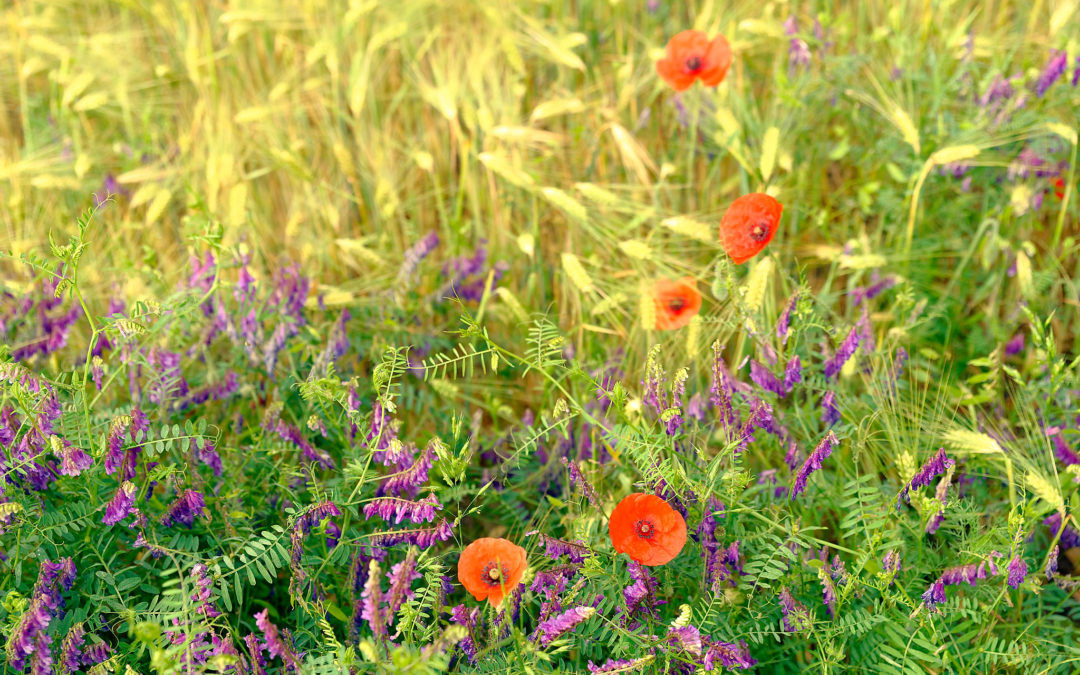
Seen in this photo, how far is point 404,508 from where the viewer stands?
112 cm

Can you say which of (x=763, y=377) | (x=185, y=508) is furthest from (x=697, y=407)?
(x=185, y=508)

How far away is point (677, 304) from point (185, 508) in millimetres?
845

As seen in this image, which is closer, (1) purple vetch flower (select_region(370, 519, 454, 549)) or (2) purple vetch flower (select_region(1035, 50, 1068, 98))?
(1) purple vetch flower (select_region(370, 519, 454, 549))

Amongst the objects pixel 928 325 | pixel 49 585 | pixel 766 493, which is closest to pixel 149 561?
pixel 49 585

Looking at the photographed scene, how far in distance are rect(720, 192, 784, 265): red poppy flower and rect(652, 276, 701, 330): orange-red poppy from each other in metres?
0.21

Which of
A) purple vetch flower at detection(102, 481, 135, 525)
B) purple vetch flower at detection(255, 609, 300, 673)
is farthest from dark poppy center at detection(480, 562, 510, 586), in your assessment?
purple vetch flower at detection(102, 481, 135, 525)

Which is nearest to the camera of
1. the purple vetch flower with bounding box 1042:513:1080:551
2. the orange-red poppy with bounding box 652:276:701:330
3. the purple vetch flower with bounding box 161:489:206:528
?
the purple vetch flower with bounding box 161:489:206:528

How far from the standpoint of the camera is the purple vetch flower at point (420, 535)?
113 centimetres

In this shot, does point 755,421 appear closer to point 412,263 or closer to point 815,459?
point 815,459

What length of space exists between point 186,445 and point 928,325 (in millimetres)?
→ 1395

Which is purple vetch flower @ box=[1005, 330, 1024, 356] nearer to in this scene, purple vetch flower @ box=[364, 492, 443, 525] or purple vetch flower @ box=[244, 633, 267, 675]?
purple vetch flower @ box=[364, 492, 443, 525]

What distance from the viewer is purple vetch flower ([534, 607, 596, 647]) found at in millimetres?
951

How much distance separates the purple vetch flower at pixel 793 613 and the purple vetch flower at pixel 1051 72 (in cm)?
119

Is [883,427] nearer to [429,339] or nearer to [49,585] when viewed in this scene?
[429,339]
